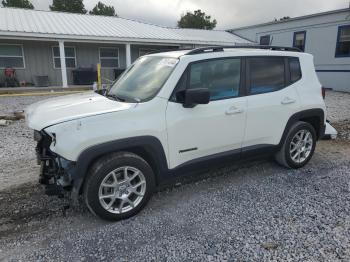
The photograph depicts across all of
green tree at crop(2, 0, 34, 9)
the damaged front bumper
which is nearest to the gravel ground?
the damaged front bumper

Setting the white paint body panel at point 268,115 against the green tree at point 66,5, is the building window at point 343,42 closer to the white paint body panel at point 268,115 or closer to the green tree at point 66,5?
the white paint body panel at point 268,115

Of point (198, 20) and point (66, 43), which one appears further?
point (198, 20)

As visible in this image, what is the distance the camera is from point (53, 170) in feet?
10.2

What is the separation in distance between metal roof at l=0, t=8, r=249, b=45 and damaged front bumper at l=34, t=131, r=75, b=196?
1322 centimetres

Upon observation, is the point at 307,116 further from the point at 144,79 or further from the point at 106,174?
the point at 106,174

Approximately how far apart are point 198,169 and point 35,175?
253cm

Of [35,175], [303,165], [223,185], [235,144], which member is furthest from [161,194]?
[303,165]

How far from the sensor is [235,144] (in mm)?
3879

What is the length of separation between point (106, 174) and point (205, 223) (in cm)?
121

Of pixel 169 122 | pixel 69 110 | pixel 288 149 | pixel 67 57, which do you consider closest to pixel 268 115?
pixel 288 149

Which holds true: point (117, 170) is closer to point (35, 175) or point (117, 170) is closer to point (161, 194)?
point (161, 194)

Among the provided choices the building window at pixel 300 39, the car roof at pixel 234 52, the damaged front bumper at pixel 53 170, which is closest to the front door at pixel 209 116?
the car roof at pixel 234 52

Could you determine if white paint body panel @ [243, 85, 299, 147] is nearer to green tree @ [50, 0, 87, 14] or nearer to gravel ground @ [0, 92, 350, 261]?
gravel ground @ [0, 92, 350, 261]

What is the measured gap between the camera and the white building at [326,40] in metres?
15.7
